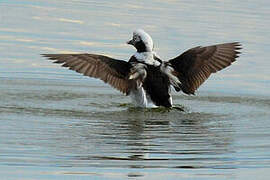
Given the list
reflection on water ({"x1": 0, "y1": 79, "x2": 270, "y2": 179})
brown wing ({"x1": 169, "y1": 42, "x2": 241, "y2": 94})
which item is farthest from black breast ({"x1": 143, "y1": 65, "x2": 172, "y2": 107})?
brown wing ({"x1": 169, "y1": 42, "x2": 241, "y2": 94})

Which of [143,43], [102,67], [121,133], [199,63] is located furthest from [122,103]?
[121,133]

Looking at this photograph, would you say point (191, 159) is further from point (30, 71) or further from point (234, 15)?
point (234, 15)

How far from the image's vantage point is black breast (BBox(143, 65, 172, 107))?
13375mm

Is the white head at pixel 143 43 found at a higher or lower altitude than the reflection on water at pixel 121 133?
higher

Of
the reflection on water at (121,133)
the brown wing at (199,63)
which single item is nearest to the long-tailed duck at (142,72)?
the brown wing at (199,63)

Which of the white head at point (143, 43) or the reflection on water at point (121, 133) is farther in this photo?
the white head at point (143, 43)

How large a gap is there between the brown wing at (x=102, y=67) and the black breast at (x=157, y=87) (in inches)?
9.9

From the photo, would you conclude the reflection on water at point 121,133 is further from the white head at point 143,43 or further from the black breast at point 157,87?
the white head at point 143,43

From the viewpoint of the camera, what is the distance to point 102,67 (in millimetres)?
13539

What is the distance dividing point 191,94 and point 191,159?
420cm

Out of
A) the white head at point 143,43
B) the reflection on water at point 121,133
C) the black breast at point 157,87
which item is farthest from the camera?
the white head at point 143,43

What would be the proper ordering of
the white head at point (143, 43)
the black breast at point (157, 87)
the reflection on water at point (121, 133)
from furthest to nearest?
the white head at point (143, 43) < the black breast at point (157, 87) < the reflection on water at point (121, 133)

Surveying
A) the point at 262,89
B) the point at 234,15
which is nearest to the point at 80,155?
the point at 262,89

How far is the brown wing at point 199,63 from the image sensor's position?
1395cm
